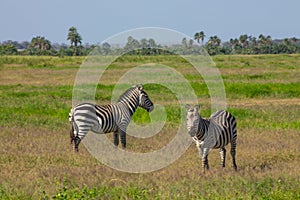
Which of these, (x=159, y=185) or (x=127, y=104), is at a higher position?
(x=127, y=104)

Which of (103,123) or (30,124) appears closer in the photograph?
(103,123)

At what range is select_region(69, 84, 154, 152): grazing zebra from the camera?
1172 cm

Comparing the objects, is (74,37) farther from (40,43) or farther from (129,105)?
(129,105)

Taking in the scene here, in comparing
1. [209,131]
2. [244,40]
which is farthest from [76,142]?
[244,40]

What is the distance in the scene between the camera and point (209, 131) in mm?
9375

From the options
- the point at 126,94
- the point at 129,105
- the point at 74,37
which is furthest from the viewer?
the point at 74,37

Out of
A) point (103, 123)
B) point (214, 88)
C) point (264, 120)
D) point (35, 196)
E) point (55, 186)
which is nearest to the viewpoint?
point (35, 196)

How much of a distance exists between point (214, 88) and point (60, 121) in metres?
13.3

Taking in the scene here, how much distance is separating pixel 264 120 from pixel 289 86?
11.9 meters

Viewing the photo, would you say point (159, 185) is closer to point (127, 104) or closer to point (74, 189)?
point (74, 189)

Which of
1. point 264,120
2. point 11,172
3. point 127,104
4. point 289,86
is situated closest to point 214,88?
point 289,86

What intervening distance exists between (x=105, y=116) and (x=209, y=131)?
3.28 meters

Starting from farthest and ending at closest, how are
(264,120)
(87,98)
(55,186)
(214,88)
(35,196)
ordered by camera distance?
1. (214,88)
2. (87,98)
3. (264,120)
4. (55,186)
5. (35,196)

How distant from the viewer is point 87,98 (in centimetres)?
2186
